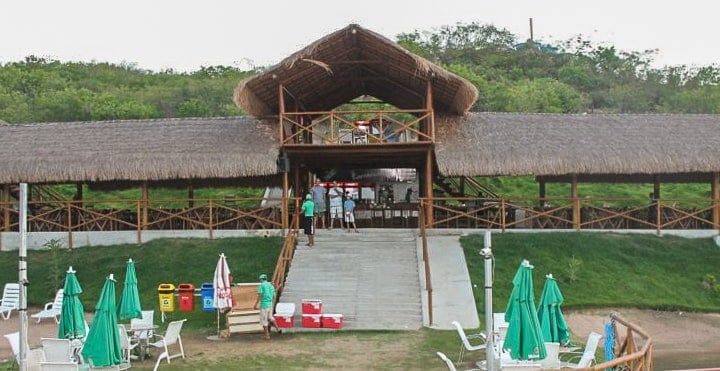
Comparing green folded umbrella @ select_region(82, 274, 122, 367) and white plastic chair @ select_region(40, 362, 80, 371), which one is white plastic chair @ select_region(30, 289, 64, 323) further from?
white plastic chair @ select_region(40, 362, 80, 371)

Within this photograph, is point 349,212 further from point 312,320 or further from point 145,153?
point 145,153

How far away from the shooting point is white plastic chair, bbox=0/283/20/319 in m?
16.7

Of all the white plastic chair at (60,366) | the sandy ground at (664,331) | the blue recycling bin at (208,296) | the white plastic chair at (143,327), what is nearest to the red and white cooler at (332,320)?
the sandy ground at (664,331)

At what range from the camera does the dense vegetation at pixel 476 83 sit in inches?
1628

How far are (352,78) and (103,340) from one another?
12256 mm

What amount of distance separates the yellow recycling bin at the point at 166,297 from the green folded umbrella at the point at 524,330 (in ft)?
25.6

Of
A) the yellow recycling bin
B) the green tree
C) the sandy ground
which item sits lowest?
the sandy ground

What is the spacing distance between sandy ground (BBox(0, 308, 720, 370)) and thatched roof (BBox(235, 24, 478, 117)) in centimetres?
642

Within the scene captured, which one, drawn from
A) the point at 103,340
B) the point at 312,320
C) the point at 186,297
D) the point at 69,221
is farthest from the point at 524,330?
the point at 69,221

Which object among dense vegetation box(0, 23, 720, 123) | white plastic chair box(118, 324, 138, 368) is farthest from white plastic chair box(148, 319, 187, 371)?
dense vegetation box(0, 23, 720, 123)

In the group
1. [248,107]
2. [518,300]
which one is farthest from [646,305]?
[248,107]

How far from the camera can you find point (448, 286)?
16953 mm

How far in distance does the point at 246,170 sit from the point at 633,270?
9171 mm

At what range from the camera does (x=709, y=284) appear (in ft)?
Answer: 59.0
